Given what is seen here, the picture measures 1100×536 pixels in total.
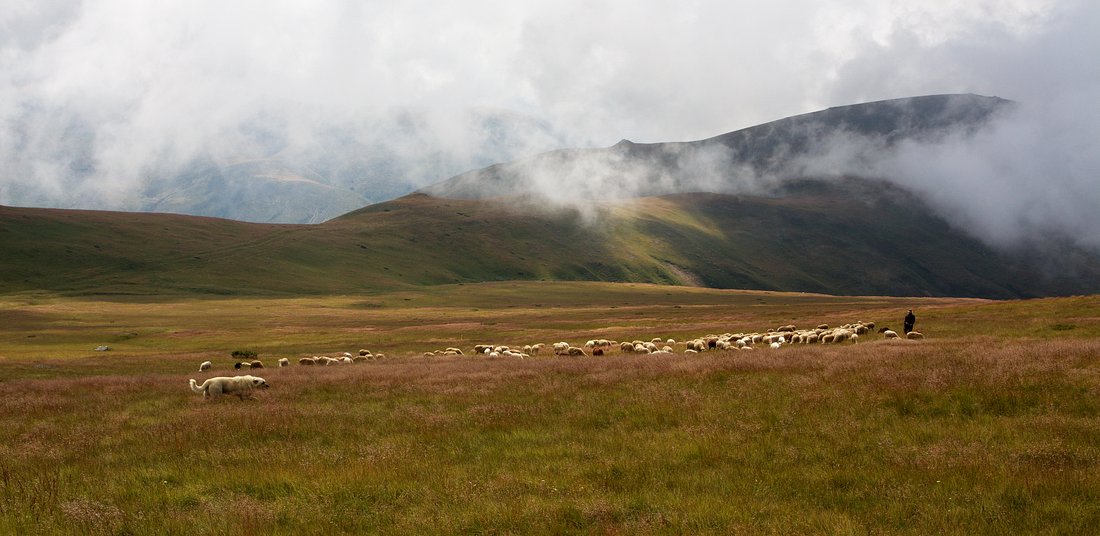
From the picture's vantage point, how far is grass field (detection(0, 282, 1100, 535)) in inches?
307

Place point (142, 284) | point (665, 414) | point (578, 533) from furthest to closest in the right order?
point (142, 284)
point (665, 414)
point (578, 533)

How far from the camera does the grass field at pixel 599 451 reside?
780 cm

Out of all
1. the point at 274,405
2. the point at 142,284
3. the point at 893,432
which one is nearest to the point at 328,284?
the point at 142,284

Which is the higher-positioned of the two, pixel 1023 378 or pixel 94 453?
pixel 1023 378

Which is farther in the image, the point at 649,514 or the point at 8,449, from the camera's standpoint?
the point at 8,449

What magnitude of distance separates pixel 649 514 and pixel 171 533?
615cm

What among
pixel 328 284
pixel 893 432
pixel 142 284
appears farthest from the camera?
pixel 328 284

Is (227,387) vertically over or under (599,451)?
under

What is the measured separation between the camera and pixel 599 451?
10984 mm

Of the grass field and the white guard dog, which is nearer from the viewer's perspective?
the grass field

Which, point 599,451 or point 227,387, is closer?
point 599,451

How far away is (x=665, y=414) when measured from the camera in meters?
13.6

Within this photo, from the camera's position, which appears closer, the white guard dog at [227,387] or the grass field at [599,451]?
the grass field at [599,451]

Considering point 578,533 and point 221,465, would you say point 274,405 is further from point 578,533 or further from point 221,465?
point 578,533
